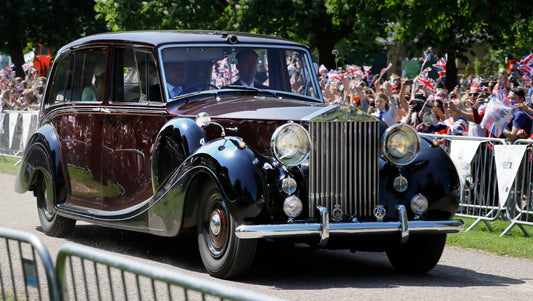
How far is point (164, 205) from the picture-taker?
749cm

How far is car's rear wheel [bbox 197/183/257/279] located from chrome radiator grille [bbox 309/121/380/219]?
0.64m

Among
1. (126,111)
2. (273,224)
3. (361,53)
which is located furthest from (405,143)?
(361,53)

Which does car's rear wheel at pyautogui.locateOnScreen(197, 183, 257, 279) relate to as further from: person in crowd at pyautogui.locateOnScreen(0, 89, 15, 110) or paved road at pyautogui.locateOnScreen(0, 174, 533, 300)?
person in crowd at pyautogui.locateOnScreen(0, 89, 15, 110)

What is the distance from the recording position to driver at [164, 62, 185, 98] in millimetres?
8000

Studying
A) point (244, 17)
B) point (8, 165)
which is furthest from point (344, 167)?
point (244, 17)

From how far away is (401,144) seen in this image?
721 centimetres

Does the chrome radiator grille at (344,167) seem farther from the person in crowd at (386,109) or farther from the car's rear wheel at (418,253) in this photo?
the person in crowd at (386,109)

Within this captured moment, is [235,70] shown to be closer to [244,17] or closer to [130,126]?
[130,126]

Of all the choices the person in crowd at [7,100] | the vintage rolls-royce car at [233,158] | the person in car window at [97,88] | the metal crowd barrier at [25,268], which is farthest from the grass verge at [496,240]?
the person in crowd at [7,100]

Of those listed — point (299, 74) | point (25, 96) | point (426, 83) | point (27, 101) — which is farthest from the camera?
point (25, 96)

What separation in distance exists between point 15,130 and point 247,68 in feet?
41.8

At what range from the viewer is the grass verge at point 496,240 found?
28.8 feet

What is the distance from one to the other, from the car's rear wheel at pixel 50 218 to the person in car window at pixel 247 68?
2567mm

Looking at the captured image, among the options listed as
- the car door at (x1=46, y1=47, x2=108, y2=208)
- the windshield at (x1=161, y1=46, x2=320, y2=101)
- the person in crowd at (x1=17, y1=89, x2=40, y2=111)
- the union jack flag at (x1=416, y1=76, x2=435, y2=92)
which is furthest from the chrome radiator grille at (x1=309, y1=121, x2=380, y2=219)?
the person in crowd at (x1=17, y1=89, x2=40, y2=111)
